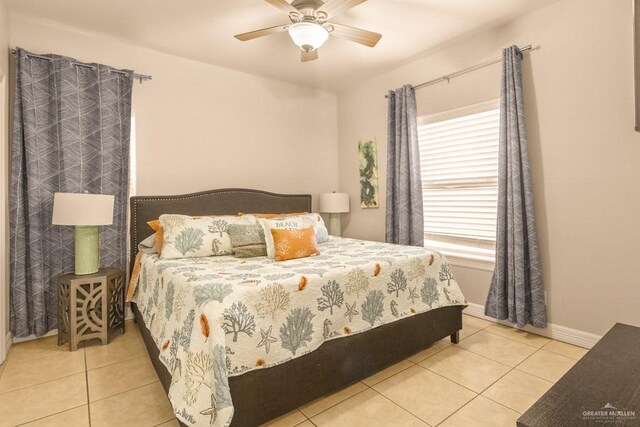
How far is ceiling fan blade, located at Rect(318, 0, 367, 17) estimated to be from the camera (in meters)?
2.15

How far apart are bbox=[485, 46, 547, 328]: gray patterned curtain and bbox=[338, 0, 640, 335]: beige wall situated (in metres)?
0.13

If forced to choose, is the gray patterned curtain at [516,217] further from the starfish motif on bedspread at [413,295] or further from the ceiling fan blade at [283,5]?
the ceiling fan blade at [283,5]

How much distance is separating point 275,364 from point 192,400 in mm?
402

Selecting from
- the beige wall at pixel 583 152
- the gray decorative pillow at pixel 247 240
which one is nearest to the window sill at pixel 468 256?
the beige wall at pixel 583 152

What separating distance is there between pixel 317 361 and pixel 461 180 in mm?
2402

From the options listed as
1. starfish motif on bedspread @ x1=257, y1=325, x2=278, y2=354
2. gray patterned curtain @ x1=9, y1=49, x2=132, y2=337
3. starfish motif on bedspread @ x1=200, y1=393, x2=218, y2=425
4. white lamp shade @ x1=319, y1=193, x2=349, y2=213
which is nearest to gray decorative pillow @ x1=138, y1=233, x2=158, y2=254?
gray patterned curtain @ x1=9, y1=49, x2=132, y2=337

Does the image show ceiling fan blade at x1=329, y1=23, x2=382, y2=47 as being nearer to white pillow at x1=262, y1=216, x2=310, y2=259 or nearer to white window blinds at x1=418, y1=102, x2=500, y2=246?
white window blinds at x1=418, y1=102, x2=500, y2=246

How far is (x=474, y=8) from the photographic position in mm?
2740

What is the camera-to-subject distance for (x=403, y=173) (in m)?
3.70

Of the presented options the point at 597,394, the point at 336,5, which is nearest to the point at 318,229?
the point at 336,5

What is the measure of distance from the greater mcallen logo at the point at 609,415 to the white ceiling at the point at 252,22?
2.76m

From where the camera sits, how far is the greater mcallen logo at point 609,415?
917 millimetres

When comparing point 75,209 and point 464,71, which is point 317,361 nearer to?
point 75,209

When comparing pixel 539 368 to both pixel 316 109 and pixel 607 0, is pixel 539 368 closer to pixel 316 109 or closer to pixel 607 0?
pixel 607 0
